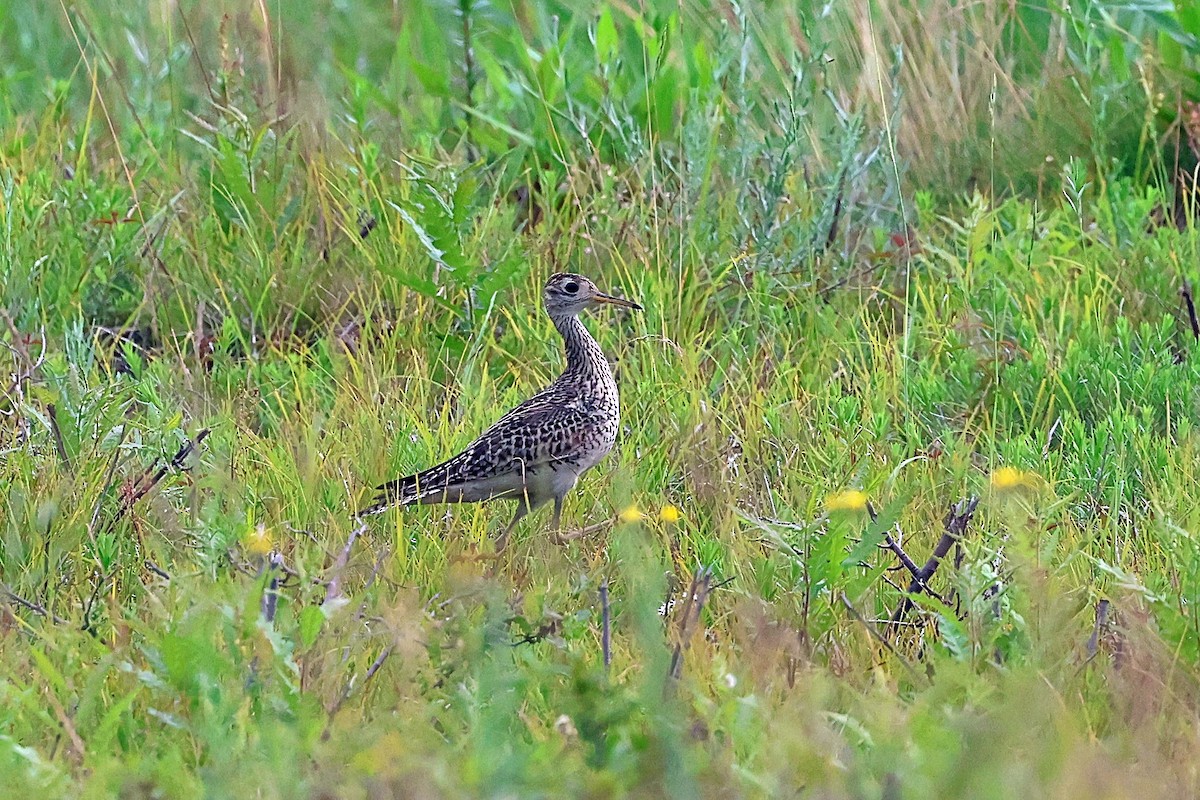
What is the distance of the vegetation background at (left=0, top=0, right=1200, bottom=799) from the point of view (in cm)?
278

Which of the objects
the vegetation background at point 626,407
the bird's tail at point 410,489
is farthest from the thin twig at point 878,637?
the bird's tail at point 410,489

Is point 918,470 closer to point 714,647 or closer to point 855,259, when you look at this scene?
point 714,647

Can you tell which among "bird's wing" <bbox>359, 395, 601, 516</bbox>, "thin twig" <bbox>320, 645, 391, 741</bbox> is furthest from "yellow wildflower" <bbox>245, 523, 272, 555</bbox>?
"bird's wing" <bbox>359, 395, 601, 516</bbox>

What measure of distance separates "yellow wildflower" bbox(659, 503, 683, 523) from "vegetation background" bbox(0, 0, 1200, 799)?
49mm

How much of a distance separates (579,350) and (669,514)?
104 cm

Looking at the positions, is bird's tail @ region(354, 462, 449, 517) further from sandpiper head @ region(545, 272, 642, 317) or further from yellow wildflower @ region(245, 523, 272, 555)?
sandpiper head @ region(545, 272, 642, 317)

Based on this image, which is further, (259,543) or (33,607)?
(259,543)

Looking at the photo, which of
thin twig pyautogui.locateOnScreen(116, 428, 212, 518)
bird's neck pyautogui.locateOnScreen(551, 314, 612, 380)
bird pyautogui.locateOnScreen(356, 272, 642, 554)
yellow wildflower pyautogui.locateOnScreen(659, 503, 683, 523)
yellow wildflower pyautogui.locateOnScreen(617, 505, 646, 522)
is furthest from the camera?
bird's neck pyautogui.locateOnScreen(551, 314, 612, 380)

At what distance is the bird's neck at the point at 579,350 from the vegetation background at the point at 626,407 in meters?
0.20

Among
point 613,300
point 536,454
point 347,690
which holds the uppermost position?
point 347,690

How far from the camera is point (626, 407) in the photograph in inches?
196

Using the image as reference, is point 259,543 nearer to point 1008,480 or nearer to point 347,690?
point 347,690

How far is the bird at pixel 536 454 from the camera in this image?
13.9 feet

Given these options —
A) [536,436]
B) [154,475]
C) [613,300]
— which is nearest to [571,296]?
[613,300]
